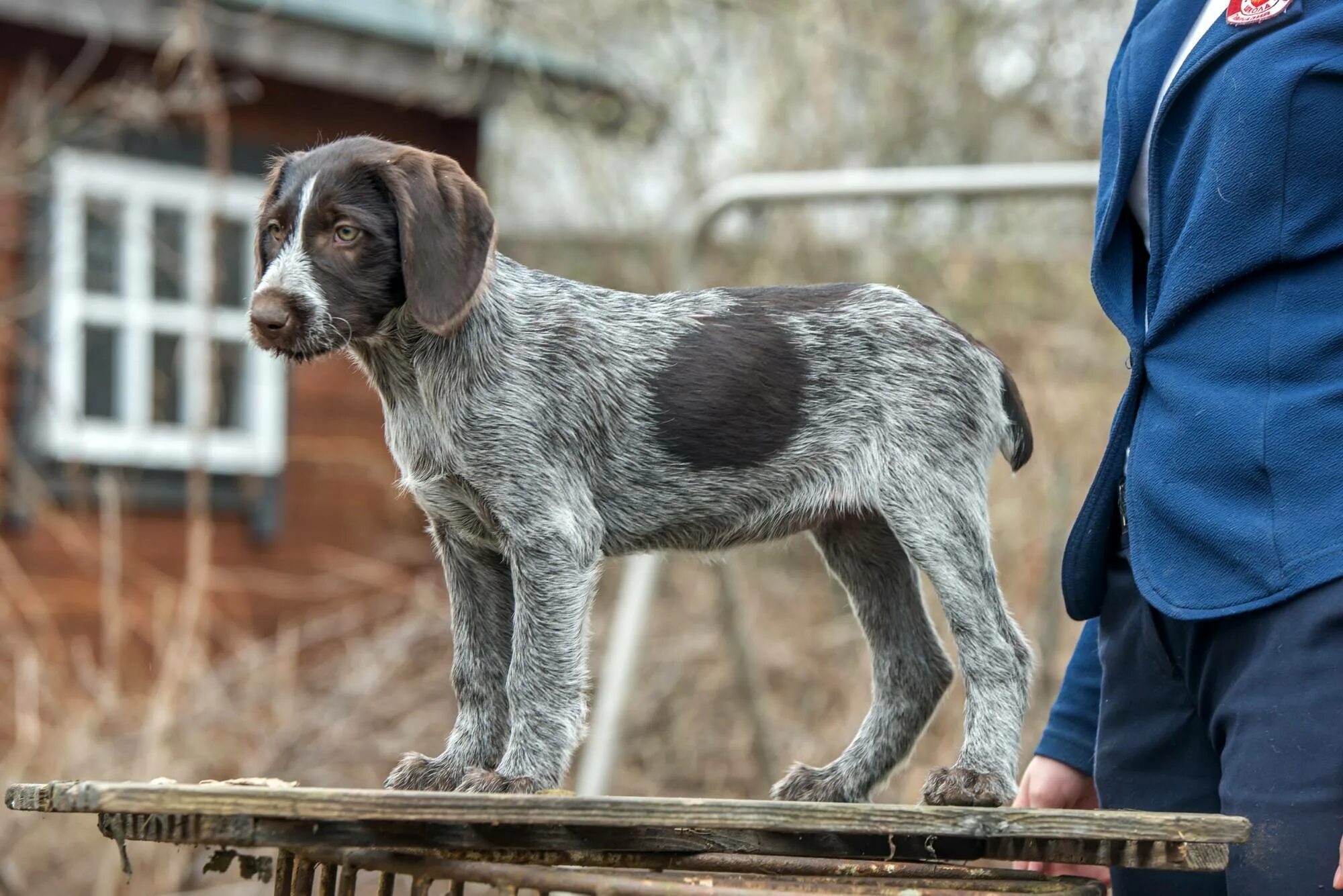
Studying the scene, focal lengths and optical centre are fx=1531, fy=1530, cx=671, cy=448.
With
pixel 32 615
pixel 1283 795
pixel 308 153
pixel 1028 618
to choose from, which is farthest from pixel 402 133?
pixel 1283 795

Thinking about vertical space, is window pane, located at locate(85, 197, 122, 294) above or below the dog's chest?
below

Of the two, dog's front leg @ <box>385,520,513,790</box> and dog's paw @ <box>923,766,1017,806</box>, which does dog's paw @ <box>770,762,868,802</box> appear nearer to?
dog's paw @ <box>923,766,1017,806</box>

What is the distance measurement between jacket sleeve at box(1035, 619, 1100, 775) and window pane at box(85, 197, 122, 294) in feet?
23.5

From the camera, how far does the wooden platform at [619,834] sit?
2.11 metres

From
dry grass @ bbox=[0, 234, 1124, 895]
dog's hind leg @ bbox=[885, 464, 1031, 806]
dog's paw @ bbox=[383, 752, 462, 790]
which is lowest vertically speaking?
dry grass @ bbox=[0, 234, 1124, 895]

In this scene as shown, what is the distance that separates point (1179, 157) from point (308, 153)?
4.88ft

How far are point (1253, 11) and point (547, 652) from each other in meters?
1.60

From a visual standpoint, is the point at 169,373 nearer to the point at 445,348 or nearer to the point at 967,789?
the point at 445,348

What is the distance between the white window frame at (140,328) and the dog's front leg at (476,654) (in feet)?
19.3

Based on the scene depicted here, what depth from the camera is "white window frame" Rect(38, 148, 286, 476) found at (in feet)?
27.8

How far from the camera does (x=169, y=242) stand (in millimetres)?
9328

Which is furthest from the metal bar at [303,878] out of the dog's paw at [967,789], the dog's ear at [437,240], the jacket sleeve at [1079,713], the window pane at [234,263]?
the window pane at [234,263]

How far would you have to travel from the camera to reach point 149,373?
931cm

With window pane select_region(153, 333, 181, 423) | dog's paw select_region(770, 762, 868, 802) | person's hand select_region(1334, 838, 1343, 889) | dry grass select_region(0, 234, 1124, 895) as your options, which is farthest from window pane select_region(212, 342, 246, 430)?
person's hand select_region(1334, 838, 1343, 889)
